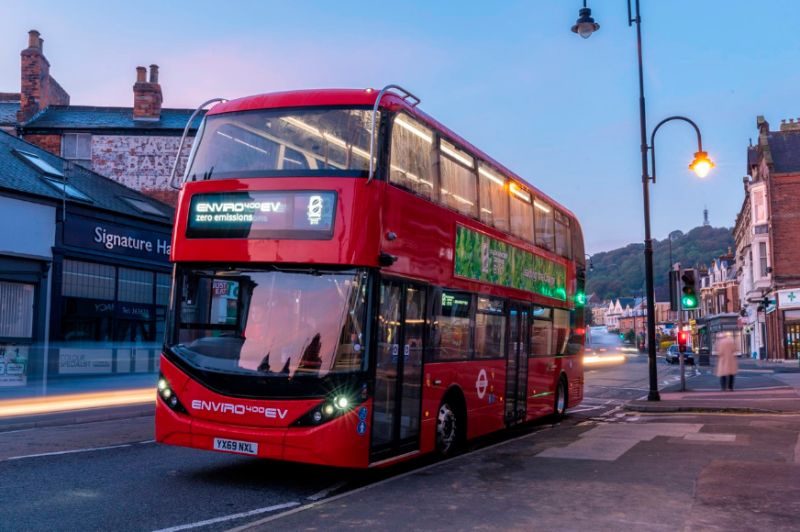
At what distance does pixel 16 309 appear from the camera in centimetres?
2191

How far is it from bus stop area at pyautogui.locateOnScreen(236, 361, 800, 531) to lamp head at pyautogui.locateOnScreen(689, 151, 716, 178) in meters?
7.89

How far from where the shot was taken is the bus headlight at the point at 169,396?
8391mm

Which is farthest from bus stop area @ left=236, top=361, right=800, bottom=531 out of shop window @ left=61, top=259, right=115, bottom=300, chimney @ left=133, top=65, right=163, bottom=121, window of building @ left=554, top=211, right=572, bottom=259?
chimney @ left=133, top=65, right=163, bottom=121

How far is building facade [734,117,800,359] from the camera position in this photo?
51.7m

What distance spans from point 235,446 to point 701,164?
15508 millimetres

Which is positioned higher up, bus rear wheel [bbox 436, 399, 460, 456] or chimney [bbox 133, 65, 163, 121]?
chimney [bbox 133, 65, 163, 121]

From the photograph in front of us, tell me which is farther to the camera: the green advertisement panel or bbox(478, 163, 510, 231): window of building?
bbox(478, 163, 510, 231): window of building

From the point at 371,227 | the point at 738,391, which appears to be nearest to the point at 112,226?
the point at 371,227

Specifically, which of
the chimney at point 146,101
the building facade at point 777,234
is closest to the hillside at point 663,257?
the building facade at point 777,234

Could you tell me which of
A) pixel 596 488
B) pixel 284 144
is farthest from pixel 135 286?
pixel 596 488

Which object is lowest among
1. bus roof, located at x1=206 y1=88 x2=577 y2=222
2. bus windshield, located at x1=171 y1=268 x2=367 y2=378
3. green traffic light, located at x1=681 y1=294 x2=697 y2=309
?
bus windshield, located at x1=171 y1=268 x2=367 y2=378

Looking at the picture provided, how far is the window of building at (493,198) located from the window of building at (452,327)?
4.97 feet

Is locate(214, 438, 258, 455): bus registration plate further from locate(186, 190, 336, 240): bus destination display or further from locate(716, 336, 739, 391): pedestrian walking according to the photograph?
locate(716, 336, 739, 391): pedestrian walking

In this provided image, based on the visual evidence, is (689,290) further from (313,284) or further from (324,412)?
(324,412)
